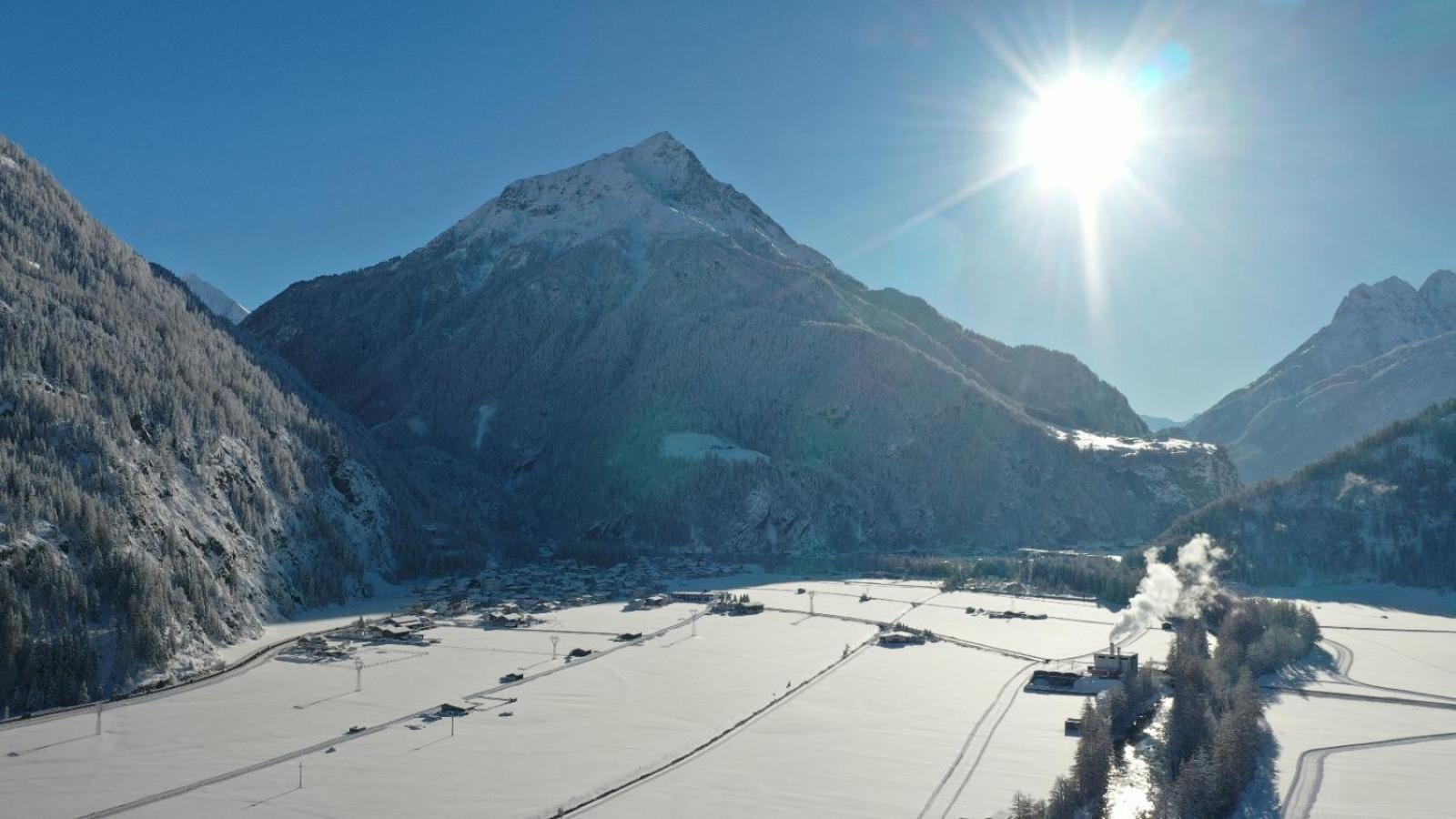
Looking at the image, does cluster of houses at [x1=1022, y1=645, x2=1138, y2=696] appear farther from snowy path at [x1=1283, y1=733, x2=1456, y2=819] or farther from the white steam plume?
the white steam plume

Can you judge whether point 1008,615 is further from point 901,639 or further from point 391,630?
point 391,630

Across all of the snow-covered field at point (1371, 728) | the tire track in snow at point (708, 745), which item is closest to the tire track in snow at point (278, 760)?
the tire track in snow at point (708, 745)

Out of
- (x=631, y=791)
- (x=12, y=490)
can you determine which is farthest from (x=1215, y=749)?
(x=12, y=490)

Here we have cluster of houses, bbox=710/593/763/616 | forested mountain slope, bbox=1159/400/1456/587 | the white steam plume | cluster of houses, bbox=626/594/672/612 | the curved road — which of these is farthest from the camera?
forested mountain slope, bbox=1159/400/1456/587

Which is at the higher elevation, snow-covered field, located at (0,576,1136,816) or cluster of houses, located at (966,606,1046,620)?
cluster of houses, located at (966,606,1046,620)

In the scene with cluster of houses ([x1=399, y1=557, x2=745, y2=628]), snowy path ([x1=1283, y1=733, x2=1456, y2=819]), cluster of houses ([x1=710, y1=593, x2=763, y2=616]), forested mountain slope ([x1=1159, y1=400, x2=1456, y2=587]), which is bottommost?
snowy path ([x1=1283, y1=733, x2=1456, y2=819])

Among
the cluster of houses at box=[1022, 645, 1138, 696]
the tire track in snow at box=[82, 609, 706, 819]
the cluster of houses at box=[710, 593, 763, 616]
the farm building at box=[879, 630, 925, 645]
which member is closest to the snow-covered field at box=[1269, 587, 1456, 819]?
the cluster of houses at box=[1022, 645, 1138, 696]

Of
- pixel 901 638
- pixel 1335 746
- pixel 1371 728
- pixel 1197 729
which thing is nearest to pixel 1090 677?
pixel 1197 729
